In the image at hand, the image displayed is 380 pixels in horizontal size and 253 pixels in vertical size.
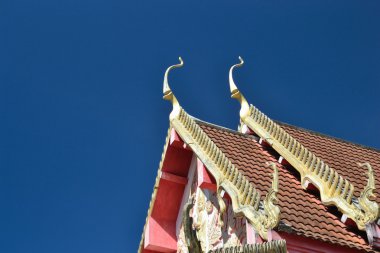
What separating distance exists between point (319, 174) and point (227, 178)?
0.83m

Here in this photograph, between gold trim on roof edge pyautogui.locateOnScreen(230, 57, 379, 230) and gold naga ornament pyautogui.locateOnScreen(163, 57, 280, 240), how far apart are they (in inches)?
19.5

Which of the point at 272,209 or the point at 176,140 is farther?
the point at 176,140

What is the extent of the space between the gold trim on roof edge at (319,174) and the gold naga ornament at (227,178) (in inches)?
19.5

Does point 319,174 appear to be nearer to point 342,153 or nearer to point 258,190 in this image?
point 258,190

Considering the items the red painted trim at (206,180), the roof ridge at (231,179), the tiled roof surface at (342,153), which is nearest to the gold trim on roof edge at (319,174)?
the tiled roof surface at (342,153)

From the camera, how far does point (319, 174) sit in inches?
226

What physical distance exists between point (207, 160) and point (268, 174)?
2.04ft

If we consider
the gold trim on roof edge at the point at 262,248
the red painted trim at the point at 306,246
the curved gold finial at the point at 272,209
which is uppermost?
the curved gold finial at the point at 272,209

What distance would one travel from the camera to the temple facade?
4879mm

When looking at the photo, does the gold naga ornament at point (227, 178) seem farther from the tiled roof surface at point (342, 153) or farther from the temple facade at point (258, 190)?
the tiled roof surface at point (342, 153)

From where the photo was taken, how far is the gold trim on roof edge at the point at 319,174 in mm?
4977

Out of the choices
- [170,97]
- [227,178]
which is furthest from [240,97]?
[227,178]

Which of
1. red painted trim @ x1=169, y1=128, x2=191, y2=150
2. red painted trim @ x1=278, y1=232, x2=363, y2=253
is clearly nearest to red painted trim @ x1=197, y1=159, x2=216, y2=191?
red painted trim @ x1=169, y1=128, x2=191, y2=150

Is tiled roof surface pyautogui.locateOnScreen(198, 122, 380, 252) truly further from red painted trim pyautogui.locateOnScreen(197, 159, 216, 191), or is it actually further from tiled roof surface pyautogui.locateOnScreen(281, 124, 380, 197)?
red painted trim pyautogui.locateOnScreen(197, 159, 216, 191)
